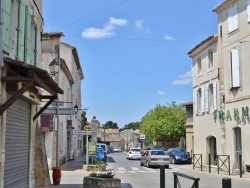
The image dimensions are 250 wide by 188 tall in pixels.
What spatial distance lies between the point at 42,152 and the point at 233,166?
13.3 metres

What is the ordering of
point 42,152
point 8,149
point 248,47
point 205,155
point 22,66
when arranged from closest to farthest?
point 22,66, point 8,149, point 42,152, point 248,47, point 205,155

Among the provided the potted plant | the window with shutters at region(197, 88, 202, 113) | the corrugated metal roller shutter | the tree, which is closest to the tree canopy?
the tree

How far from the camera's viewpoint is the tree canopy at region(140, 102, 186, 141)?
183 ft

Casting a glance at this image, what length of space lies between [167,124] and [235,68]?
108 ft

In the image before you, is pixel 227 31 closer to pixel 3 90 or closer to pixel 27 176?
pixel 27 176

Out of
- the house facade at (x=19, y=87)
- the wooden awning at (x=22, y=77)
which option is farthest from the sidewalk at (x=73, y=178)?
the wooden awning at (x=22, y=77)

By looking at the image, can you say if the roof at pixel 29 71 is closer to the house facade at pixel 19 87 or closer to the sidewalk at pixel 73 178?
the house facade at pixel 19 87

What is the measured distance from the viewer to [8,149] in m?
9.41

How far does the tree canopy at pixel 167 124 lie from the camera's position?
55.8 metres

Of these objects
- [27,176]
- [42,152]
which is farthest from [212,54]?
[27,176]

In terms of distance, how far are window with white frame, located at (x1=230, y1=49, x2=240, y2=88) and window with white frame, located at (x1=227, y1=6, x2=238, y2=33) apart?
146 cm

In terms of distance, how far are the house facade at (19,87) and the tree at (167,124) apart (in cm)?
4351

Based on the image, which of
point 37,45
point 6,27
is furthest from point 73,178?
point 6,27

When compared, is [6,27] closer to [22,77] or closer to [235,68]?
[22,77]
